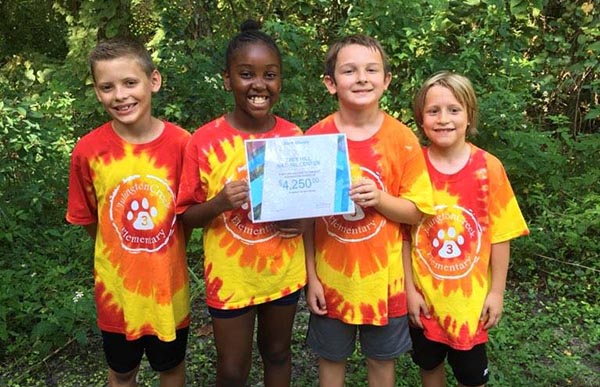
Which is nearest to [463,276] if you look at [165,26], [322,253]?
[322,253]

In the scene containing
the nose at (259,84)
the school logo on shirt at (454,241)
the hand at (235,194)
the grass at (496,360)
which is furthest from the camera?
the grass at (496,360)

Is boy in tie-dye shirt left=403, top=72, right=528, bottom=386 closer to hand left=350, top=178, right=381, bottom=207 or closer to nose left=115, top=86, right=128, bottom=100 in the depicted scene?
hand left=350, top=178, right=381, bottom=207

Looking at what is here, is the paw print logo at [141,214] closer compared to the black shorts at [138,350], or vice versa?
the paw print logo at [141,214]

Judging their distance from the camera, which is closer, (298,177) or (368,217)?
(298,177)

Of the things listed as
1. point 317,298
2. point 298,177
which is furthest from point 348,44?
point 317,298

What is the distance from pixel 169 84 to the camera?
A: 15.4 ft

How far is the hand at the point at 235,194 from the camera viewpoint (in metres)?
2.10

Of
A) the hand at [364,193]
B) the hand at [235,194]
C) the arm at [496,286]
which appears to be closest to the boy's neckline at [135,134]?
the hand at [235,194]

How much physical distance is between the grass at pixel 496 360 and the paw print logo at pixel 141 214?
1336 millimetres

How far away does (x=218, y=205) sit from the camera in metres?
2.15

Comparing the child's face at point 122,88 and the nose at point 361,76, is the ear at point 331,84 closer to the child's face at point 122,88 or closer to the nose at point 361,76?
the nose at point 361,76

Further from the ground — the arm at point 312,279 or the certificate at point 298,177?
the certificate at point 298,177

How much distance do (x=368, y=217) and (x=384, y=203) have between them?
12 centimetres

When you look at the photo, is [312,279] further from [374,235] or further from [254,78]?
[254,78]
